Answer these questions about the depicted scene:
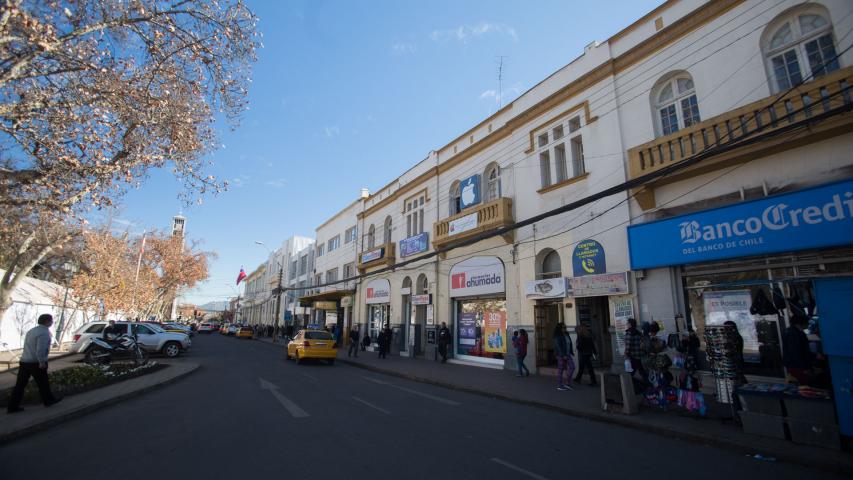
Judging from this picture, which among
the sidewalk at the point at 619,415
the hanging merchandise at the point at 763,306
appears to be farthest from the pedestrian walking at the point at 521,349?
the hanging merchandise at the point at 763,306

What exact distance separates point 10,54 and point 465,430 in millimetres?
11073

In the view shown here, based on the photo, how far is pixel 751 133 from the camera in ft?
25.5

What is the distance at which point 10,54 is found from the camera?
766 centimetres

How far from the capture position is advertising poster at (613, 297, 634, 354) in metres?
11.8

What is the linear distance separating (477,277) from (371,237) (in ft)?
44.2

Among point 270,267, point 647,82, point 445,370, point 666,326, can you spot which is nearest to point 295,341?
point 445,370

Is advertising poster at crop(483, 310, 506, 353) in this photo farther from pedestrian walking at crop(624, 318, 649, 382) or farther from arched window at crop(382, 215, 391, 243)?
arched window at crop(382, 215, 391, 243)

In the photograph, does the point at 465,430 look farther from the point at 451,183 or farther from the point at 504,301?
the point at 451,183

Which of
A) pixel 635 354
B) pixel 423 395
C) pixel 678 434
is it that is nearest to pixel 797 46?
pixel 635 354

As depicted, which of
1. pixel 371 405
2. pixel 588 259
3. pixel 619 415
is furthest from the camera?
pixel 588 259

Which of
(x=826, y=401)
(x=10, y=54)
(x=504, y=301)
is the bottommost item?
(x=826, y=401)

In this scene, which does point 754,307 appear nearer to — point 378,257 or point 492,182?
point 492,182

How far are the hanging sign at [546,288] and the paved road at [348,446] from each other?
5.77m

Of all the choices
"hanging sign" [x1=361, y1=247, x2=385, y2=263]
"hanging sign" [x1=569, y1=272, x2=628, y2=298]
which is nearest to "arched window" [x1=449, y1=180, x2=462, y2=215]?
"hanging sign" [x1=361, y1=247, x2=385, y2=263]
